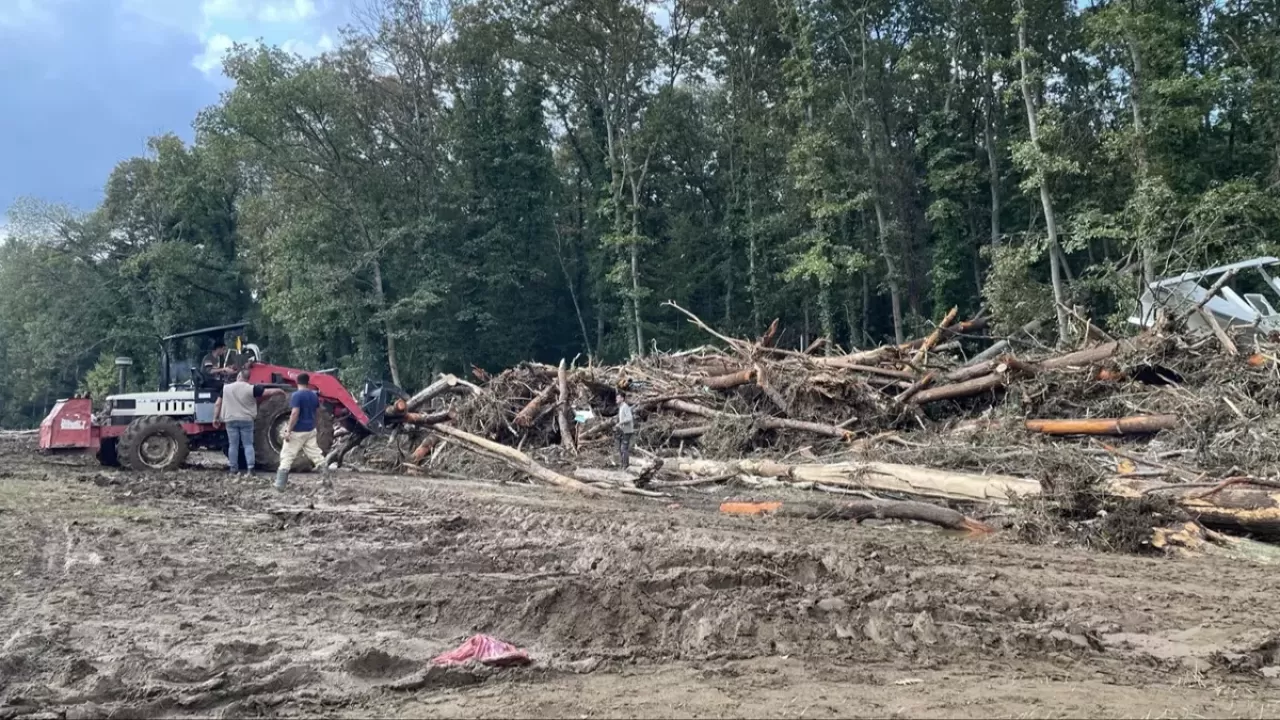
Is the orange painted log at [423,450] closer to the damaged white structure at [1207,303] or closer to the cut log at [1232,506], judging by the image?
the damaged white structure at [1207,303]

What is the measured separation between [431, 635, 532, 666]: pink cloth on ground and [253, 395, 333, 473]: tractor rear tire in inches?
474

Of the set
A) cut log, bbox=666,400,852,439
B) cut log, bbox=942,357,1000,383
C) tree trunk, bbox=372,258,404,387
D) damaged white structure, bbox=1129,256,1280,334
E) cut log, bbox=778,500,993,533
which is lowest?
cut log, bbox=778,500,993,533

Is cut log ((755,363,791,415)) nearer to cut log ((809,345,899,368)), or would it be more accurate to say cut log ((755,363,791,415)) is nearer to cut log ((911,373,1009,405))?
cut log ((809,345,899,368))

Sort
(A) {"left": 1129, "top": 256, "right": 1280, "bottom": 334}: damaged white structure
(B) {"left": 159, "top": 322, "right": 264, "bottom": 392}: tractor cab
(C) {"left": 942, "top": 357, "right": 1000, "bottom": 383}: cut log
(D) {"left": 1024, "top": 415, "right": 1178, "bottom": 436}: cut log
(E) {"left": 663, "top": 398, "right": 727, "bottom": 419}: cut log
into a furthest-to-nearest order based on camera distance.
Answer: (B) {"left": 159, "top": 322, "right": 264, "bottom": 392}: tractor cab, (E) {"left": 663, "top": 398, "right": 727, "bottom": 419}: cut log, (C) {"left": 942, "top": 357, "right": 1000, "bottom": 383}: cut log, (A) {"left": 1129, "top": 256, "right": 1280, "bottom": 334}: damaged white structure, (D) {"left": 1024, "top": 415, "right": 1178, "bottom": 436}: cut log

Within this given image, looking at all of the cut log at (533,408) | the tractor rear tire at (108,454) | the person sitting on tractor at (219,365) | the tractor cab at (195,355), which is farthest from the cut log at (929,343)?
the tractor rear tire at (108,454)

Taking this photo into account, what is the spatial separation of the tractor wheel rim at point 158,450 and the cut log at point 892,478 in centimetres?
853

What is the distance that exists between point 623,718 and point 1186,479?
7.66 meters

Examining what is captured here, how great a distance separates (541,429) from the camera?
1822cm

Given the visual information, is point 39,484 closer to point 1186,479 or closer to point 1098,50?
point 1186,479

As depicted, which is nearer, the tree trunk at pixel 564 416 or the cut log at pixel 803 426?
the cut log at pixel 803 426

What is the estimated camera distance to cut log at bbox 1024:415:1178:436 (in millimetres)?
11836

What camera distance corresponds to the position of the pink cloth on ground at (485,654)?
4.90 metres

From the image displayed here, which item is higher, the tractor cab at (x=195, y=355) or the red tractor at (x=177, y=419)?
the tractor cab at (x=195, y=355)

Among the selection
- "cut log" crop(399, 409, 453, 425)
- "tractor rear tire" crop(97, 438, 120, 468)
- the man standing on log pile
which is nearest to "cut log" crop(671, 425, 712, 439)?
the man standing on log pile
